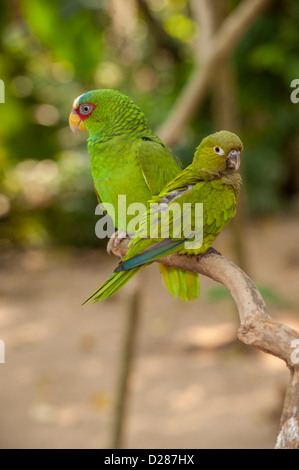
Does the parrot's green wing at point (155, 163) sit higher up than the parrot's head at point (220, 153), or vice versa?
the parrot's green wing at point (155, 163)

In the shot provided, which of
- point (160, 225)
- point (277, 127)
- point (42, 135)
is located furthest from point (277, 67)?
point (160, 225)

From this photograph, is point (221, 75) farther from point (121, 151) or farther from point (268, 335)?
point (268, 335)

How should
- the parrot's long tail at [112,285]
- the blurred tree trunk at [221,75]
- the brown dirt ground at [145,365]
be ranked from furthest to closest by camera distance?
1. the brown dirt ground at [145,365]
2. the blurred tree trunk at [221,75]
3. the parrot's long tail at [112,285]

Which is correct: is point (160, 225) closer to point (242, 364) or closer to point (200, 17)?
point (200, 17)

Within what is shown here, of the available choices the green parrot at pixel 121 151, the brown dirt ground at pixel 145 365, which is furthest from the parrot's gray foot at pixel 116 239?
the brown dirt ground at pixel 145 365

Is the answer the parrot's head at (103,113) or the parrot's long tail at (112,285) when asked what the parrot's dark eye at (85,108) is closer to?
the parrot's head at (103,113)

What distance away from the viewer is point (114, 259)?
5.50 m

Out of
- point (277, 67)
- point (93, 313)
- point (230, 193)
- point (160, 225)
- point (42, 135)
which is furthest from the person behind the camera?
point (93, 313)

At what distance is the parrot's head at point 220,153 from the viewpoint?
1.53ft

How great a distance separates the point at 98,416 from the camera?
13.1 feet

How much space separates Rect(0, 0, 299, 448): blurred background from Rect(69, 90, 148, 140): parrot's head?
1.23 m

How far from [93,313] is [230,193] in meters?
5.02

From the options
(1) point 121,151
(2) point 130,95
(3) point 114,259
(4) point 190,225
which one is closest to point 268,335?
(4) point 190,225

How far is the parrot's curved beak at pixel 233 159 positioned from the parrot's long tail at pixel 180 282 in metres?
0.19
